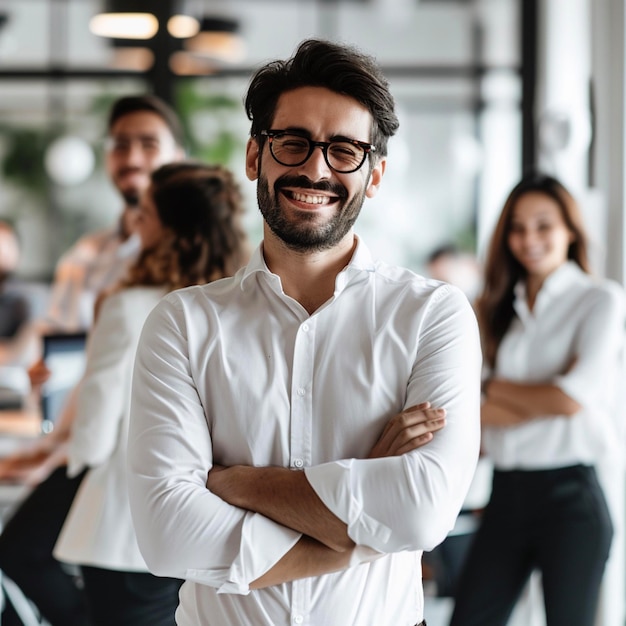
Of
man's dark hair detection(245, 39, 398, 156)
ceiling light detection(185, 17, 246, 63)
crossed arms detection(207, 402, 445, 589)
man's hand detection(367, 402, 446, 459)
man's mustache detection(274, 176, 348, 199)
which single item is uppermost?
ceiling light detection(185, 17, 246, 63)

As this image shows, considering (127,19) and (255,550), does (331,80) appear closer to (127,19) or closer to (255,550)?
(255,550)

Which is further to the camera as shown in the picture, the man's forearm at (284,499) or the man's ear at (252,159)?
the man's ear at (252,159)

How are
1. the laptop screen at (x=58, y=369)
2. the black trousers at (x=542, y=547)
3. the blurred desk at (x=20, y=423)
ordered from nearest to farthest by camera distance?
the black trousers at (x=542, y=547) < the laptop screen at (x=58, y=369) < the blurred desk at (x=20, y=423)

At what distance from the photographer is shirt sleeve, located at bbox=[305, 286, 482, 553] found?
1663 millimetres

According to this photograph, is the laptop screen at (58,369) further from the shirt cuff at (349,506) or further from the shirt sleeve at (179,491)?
the shirt cuff at (349,506)

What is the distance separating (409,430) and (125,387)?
113 cm

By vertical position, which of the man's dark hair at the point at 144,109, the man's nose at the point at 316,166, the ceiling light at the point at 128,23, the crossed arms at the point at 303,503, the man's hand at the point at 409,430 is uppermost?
the ceiling light at the point at 128,23

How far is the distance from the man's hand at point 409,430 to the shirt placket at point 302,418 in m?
Answer: 0.12

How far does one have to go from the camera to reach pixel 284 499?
1694 millimetres

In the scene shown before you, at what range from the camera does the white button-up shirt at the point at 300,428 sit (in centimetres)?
168

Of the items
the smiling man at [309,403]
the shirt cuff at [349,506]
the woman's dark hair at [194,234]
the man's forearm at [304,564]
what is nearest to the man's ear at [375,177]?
the smiling man at [309,403]

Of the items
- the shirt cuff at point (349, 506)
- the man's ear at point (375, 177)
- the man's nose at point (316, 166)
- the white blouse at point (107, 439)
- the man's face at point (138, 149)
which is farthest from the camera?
the man's face at point (138, 149)

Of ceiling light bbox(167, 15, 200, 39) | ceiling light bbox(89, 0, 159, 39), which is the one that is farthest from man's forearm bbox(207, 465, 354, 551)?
ceiling light bbox(167, 15, 200, 39)

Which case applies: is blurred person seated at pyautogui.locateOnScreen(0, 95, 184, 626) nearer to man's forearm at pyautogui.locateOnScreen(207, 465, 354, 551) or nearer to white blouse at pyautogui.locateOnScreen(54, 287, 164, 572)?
white blouse at pyautogui.locateOnScreen(54, 287, 164, 572)
